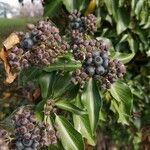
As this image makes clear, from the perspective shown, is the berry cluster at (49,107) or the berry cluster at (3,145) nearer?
the berry cluster at (3,145)

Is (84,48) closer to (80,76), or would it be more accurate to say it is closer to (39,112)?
(80,76)

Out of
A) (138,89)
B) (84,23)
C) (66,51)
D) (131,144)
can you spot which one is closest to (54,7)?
(84,23)

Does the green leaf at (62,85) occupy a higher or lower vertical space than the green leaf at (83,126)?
higher

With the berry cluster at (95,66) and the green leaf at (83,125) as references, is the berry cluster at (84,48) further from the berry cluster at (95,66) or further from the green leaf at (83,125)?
the green leaf at (83,125)

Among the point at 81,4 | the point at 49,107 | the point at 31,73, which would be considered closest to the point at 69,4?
the point at 81,4

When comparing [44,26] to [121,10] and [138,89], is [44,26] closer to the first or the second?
[121,10]

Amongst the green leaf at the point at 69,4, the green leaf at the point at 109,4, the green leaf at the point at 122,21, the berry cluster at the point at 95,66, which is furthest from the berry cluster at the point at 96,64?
the green leaf at the point at 122,21

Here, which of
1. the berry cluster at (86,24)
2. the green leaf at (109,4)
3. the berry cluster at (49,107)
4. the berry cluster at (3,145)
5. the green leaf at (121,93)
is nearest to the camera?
the berry cluster at (3,145)
